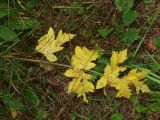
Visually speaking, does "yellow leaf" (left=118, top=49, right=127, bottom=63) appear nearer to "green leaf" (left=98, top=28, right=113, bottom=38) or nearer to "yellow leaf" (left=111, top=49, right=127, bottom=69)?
"yellow leaf" (left=111, top=49, right=127, bottom=69)

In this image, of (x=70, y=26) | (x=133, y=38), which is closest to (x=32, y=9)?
(x=70, y=26)

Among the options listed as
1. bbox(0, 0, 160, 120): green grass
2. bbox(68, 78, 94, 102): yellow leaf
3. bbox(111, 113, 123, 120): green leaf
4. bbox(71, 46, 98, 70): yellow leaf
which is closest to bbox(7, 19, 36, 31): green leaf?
bbox(0, 0, 160, 120): green grass

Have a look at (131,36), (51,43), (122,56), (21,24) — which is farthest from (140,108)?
(21,24)

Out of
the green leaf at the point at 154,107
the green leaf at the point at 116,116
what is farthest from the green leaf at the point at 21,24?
the green leaf at the point at 154,107

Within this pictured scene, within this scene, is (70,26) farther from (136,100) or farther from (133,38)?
(136,100)

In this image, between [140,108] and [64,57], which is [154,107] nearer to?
[140,108]
